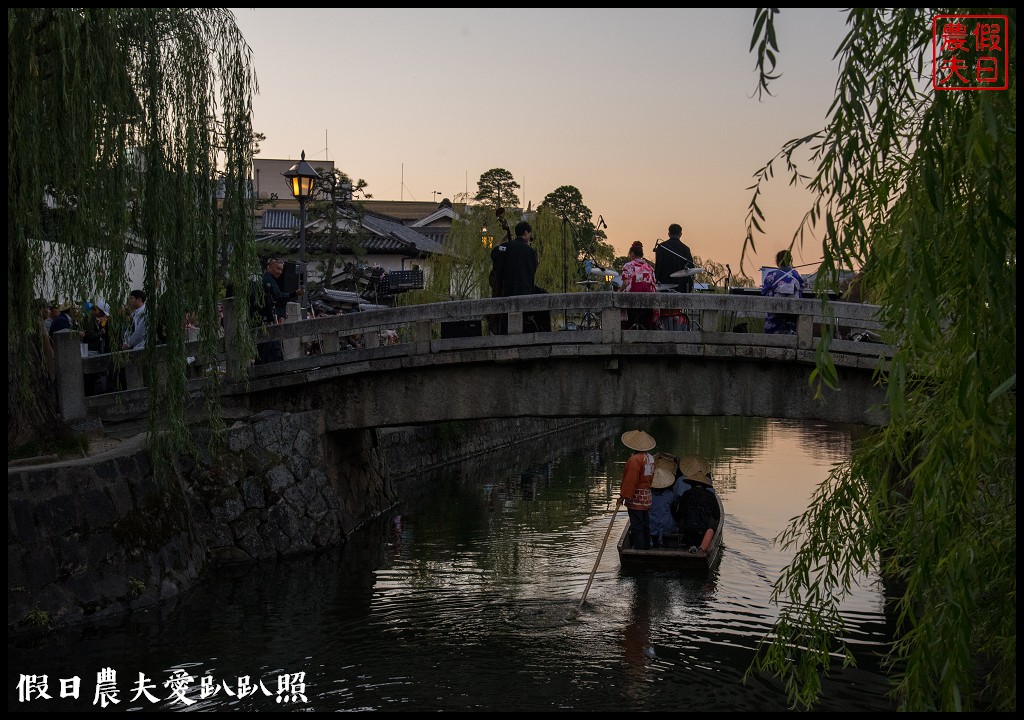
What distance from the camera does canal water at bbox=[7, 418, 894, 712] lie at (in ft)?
29.8

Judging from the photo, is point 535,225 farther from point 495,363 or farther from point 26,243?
point 26,243

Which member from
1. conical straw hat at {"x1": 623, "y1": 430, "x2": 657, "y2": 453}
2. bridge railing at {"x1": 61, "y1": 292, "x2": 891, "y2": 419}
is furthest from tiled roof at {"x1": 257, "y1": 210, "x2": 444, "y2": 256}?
conical straw hat at {"x1": 623, "y1": 430, "x2": 657, "y2": 453}

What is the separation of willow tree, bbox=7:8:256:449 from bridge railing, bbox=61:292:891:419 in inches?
27.4

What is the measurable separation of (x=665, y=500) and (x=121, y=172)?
7.38 meters

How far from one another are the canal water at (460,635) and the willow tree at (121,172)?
2.48 m

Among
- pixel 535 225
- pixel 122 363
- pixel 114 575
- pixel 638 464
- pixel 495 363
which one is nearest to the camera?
pixel 114 575

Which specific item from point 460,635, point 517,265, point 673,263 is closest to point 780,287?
point 673,263

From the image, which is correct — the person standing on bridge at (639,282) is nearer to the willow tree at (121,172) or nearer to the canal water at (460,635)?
the canal water at (460,635)

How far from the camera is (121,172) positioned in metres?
10.8

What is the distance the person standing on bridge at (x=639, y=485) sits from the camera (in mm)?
13422

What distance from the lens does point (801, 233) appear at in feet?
18.0

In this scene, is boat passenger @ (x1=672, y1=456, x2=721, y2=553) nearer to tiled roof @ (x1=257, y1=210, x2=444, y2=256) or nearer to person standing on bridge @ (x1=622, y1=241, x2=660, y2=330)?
person standing on bridge @ (x1=622, y1=241, x2=660, y2=330)

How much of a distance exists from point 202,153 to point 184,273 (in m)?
1.31

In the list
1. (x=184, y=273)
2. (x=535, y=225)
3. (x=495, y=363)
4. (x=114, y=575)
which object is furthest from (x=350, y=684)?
(x=535, y=225)
